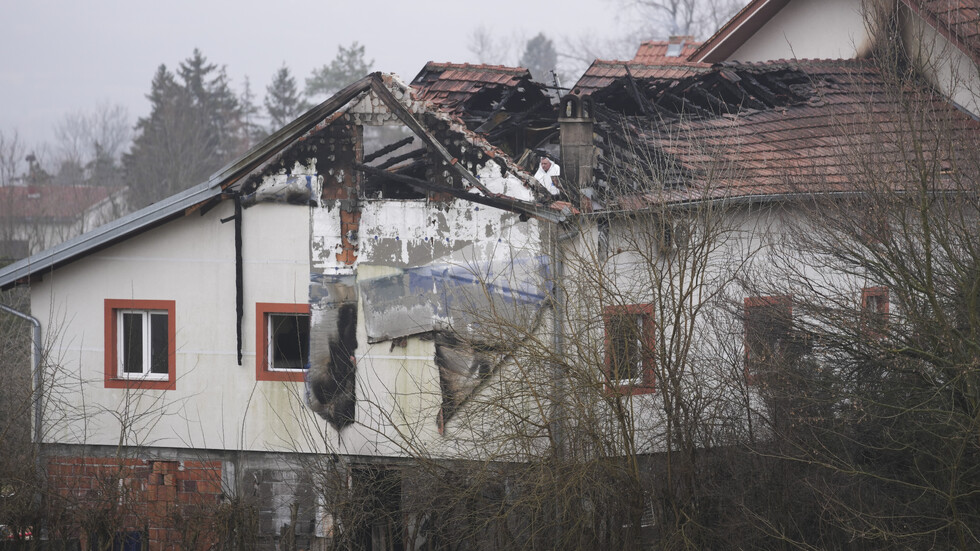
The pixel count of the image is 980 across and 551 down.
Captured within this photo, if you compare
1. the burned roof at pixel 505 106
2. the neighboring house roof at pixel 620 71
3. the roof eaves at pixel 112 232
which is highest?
the neighboring house roof at pixel 620 71

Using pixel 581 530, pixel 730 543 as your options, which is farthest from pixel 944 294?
pixel 581 530

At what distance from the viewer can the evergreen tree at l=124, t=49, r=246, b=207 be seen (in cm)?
4869

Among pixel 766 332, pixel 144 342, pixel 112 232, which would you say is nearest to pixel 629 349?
pixel 766 332

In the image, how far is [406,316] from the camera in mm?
12508

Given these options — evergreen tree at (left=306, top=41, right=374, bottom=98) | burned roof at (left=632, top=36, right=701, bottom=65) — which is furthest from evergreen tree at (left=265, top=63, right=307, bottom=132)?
burned roof at (left=632, top=36, right=701, bottom=65)

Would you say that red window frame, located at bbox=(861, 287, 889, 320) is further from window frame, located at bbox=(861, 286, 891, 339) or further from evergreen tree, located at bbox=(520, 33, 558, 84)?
evergreen tree, located at bbox=(520, 33, 558, 84)

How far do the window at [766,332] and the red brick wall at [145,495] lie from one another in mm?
6834

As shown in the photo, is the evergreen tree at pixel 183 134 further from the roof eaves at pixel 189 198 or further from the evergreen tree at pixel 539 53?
the roof eaves at pixel 189 198

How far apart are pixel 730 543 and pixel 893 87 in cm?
518

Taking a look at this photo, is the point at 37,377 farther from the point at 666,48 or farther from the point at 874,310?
the point at 666,48

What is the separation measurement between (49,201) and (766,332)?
46830 millimetres

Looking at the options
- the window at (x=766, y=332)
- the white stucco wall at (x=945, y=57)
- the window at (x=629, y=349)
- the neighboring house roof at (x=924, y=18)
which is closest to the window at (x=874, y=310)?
the window at (x=766, y=332)

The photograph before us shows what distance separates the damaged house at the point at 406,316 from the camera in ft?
35.5

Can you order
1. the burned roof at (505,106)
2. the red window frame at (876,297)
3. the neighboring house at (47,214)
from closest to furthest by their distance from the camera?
1. the red window frame at (876,297)
2. the burned roof at (505,106)
3. the neighboring house at (47,214)
